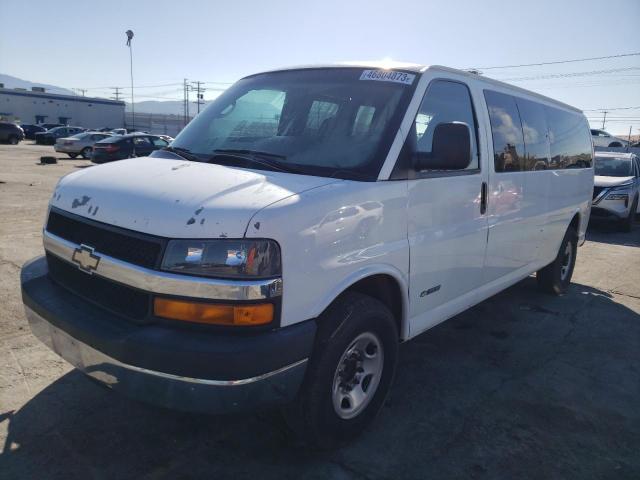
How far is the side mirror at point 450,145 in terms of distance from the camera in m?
2.86

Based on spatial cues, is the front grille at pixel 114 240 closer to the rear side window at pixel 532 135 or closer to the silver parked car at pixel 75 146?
the rear side window at pixel 532 135

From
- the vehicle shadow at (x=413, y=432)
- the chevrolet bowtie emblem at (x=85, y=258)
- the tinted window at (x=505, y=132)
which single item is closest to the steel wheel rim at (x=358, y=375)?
the vehicle shadow at (x=413, y=432)

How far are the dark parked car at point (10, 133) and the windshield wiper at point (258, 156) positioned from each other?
39315 millimetres

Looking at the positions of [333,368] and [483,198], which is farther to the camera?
[483,198]

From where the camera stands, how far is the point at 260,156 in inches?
116

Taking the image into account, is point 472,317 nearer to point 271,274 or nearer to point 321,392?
point 321,392

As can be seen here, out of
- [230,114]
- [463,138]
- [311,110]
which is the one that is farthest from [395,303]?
[230,114]

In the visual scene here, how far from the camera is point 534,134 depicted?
15.1 feet

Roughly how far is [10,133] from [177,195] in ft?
132

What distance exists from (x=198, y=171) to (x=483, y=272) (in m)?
2.37

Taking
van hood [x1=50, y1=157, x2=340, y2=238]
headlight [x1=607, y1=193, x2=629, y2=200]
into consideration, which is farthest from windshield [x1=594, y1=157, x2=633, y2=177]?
van hood [x1=50, y1=157, x2=340, y2=238]

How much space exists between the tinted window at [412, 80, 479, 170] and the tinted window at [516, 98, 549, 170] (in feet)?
3.40

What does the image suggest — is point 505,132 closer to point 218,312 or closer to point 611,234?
point 218,312

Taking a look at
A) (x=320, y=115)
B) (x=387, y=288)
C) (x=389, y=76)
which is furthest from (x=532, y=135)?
(x=387, y=288)
